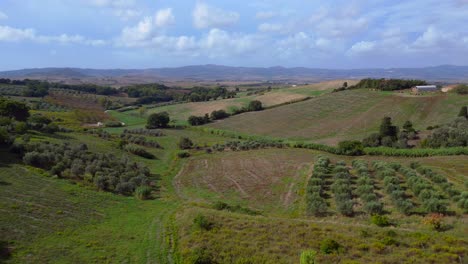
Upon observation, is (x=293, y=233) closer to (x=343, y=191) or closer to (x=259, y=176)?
(x=343, y=191)

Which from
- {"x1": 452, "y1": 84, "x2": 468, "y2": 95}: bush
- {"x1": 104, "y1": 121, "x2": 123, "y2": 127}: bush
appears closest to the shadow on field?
{"x1": 104, "y1": 121, "x2": 123, "y2": 127}: bush

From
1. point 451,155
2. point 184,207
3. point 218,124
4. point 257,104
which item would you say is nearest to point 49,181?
point 184,207

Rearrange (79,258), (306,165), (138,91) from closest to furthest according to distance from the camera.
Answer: (79,258), (306,165), (138,91)

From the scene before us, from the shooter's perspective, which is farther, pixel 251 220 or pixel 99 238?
A: pixel 251 220

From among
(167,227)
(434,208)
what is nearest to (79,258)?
(167,227)

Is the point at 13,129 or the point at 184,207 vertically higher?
the point at 13,129

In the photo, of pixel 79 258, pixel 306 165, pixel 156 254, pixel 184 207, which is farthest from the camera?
pixel 306 165

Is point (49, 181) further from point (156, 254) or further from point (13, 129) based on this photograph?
point (13, 129)
